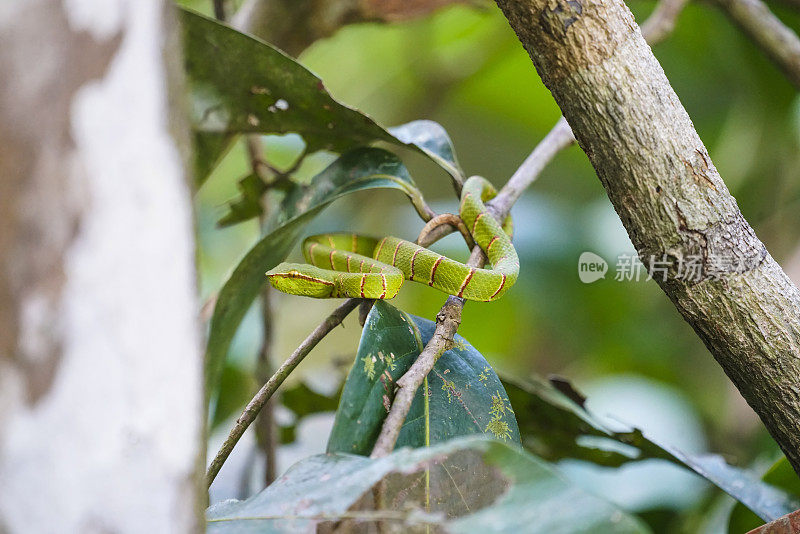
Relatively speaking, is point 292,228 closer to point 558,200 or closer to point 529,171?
point 529,171

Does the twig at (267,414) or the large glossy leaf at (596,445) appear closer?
the large glossy leaf at (596,445)

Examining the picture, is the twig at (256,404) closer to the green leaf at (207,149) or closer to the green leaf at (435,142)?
the green leaf at (435,142)

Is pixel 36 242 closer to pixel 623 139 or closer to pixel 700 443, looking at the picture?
pixel 623 139

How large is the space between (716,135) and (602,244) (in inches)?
31.4

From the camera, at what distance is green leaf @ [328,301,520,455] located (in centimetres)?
96

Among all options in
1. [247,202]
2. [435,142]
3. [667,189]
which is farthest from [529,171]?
[247,202]

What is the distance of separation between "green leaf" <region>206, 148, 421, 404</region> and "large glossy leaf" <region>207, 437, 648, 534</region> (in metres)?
0.57

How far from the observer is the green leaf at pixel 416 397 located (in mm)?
A: 957

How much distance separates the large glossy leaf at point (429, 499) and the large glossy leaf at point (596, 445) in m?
0.58

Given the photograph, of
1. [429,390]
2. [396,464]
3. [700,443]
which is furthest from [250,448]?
[700,443]

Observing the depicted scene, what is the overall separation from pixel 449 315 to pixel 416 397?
0.50 feet

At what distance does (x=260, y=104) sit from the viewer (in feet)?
4.85

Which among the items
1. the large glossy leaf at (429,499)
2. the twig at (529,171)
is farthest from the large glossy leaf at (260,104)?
the large glossy leaf at (429,499)

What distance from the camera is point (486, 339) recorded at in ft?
11.3
